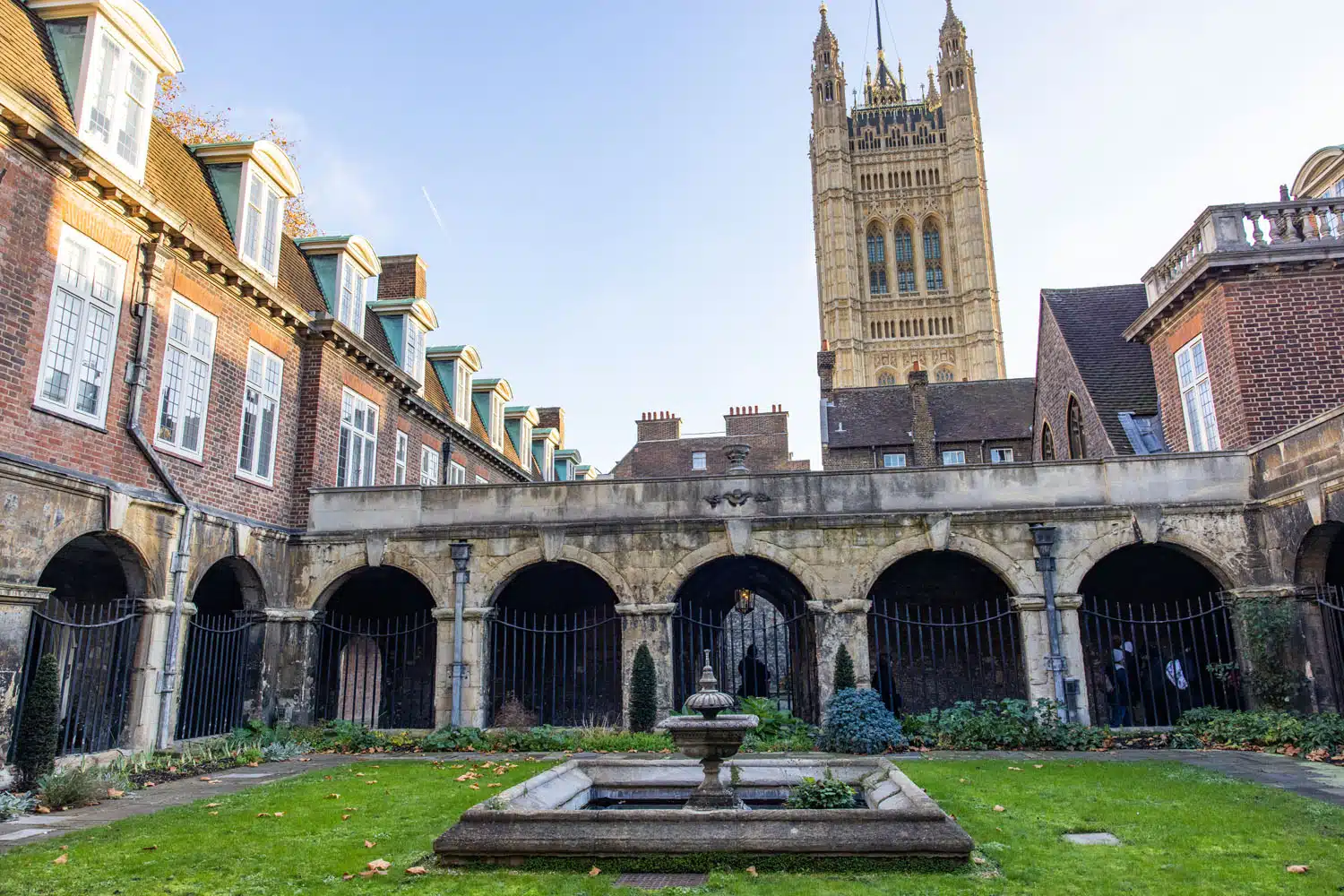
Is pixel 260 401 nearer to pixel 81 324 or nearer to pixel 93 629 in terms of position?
pixel 81 324

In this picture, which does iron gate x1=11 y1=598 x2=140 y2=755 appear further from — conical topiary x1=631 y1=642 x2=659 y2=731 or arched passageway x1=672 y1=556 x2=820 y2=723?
arched passageway x1=672 y1=556 x2=820 y2=723

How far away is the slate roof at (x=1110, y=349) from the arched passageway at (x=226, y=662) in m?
16.3

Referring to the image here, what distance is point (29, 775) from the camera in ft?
30.8

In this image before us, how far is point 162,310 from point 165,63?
3.47 meters

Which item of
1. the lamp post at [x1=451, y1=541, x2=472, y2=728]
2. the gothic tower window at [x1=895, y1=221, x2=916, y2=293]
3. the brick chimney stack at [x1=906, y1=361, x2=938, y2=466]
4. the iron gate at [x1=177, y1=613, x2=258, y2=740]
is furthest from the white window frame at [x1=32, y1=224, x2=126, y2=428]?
the gothic tower window at [x1=895, y1=221, x2=916, y2=293]

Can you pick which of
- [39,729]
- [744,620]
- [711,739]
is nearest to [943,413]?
[744,620]

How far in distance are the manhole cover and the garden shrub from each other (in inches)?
281

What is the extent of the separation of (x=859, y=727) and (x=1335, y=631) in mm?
7026

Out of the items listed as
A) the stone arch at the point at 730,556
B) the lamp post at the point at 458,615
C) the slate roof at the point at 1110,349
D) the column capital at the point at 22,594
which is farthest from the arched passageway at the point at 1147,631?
the column capital at the point at 22,594

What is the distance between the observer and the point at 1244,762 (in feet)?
35.6

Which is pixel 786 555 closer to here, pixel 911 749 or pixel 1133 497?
pixel 911 749

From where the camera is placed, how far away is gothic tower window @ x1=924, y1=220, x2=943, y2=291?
76.4 meters

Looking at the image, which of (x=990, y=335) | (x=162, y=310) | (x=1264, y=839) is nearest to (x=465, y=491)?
(x=162, y=310)

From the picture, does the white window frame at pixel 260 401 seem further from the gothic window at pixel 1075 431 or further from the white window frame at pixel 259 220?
the gothic window at pixel 1075 431
